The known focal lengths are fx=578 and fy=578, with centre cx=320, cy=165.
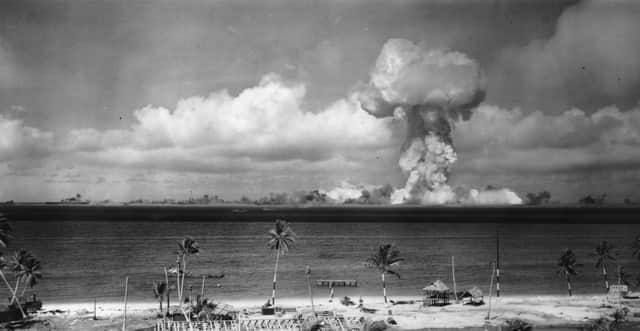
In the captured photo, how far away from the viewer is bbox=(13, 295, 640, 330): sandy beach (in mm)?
62625

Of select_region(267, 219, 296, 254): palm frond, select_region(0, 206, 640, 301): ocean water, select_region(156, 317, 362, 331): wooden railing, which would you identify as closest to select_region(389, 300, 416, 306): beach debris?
select_region(0, 206, 640, 301): ocean water

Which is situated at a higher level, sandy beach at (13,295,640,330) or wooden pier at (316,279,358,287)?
sandy beach at (13,295,640,330)

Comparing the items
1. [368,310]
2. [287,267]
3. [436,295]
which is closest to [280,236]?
[368,310]

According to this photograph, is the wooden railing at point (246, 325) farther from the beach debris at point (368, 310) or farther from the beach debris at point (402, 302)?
the beach debris at point (402, 302)

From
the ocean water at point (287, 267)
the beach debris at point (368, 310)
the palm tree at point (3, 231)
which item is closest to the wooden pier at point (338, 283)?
the ocean water at point (287, 267)

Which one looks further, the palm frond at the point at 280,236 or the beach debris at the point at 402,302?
the palm frond at the point at 280,236

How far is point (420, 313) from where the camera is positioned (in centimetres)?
6812

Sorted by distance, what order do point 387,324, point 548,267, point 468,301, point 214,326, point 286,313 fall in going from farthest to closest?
1. point 548,267
2. point 468,301
3. point 286,313
4. point 387,324
5. point 214,326

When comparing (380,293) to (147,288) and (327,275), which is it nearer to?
(327,275)

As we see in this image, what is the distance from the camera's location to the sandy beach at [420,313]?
62.6 m

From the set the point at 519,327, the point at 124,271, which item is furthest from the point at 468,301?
the point at 124,271

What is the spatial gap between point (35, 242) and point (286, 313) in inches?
5863

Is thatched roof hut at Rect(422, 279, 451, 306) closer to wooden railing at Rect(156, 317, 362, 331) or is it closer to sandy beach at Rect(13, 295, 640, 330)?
sandy beach at Rect(13, 295, 640, 330)

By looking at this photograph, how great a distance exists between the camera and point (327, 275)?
116m
